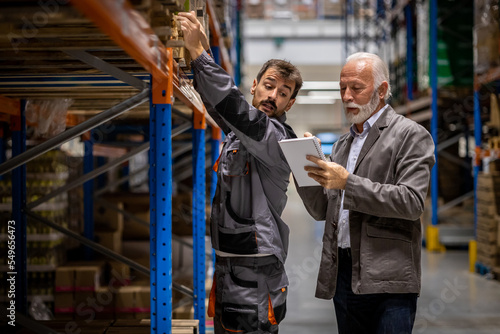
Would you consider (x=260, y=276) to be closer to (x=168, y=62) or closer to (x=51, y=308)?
(x=168, y=62)

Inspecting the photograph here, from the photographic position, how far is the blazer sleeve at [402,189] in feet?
7.07

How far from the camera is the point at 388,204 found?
7.06 feet

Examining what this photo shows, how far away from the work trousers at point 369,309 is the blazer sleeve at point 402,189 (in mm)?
387

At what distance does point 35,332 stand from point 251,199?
2.12 metres

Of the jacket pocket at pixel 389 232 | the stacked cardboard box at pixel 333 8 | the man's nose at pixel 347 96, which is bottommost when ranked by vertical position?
the jacket pocket at pixel 389 232

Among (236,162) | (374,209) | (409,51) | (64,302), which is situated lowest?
(64,302)

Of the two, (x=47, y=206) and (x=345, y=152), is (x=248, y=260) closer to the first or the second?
(x=345, y=152)

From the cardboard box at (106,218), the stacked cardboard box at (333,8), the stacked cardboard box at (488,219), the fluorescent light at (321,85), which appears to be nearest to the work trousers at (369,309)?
the cardboard box at (106,218)

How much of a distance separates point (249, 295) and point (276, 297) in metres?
0.16

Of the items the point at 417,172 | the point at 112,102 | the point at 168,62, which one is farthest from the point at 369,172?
the point at 112,102

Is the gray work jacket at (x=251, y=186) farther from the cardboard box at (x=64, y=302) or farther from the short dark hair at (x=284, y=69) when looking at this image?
the cardboard box at (x=64, y=302)

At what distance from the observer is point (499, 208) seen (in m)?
7.31

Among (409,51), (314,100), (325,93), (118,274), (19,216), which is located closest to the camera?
(19,216)

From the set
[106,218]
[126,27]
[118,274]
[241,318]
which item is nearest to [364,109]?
[241,318]
